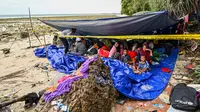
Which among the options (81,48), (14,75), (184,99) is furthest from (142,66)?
(14,75)

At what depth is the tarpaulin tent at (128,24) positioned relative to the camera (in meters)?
4.01

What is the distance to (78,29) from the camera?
5957 millimetres

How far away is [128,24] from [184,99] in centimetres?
248

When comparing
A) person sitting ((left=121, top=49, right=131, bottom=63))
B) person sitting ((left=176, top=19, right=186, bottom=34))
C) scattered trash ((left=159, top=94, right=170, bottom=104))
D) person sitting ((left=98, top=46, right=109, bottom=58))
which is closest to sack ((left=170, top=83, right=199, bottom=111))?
scattered trash ((left=159, top=94, right=170, bottom=104))

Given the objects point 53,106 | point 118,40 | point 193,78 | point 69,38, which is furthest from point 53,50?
point 193,78

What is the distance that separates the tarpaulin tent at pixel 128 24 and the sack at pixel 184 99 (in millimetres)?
1976

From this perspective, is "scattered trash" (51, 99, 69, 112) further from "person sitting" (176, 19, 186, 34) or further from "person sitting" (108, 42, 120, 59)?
"person sitting" (176, 19, 186, 34)

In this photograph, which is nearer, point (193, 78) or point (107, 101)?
point (107, 101)

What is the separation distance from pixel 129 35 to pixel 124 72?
1.60 m

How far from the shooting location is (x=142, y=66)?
3.96m

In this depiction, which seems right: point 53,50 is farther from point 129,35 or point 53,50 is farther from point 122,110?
point 122,110

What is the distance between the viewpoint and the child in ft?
12.5

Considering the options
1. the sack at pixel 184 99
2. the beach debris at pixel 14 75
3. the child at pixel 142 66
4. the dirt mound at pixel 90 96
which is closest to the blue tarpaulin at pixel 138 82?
the child at pixel 142 66

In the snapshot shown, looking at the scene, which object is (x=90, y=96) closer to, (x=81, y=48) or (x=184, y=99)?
(x=184, y=99)
